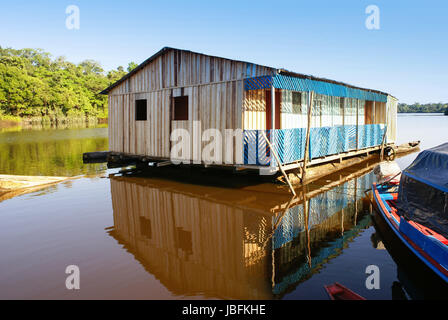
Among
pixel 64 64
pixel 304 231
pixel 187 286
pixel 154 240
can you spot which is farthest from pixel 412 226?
pixel 64 64

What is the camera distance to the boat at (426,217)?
5.64 meters

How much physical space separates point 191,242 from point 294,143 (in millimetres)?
6582

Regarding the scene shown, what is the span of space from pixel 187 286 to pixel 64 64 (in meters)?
108

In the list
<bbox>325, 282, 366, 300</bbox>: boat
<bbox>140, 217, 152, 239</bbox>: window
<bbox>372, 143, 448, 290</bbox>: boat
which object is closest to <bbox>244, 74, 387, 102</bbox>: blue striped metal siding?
<bbox>372, 143, 448, 290</bbox>: boat

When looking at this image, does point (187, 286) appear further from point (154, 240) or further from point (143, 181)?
point (143, 181)

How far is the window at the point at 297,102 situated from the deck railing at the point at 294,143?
173 cm

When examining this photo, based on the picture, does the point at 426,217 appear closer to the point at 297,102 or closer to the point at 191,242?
the point at 191,242

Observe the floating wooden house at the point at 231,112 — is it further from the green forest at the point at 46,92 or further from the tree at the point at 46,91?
the green forest at the point at 46,92

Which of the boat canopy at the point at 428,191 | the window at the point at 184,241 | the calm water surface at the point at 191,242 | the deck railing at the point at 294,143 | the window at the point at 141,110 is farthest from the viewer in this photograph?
the window at the point at 141,110

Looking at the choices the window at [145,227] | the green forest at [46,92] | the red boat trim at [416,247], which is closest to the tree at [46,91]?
the green forest at [46,92]

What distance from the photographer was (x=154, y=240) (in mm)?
7773

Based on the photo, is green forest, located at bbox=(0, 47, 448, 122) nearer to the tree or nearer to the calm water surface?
the tree

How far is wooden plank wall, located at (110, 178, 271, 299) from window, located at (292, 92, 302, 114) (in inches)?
269

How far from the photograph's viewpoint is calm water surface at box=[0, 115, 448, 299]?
555 centimetres
